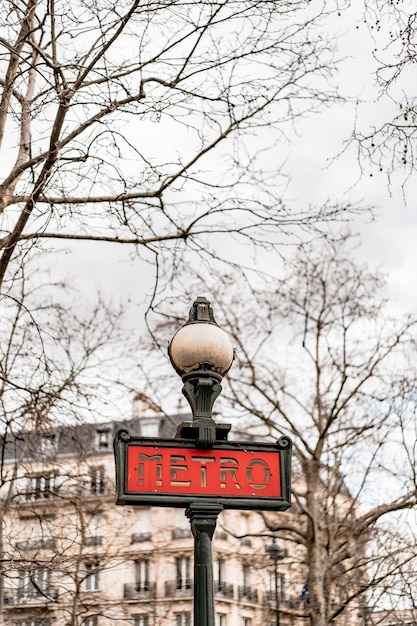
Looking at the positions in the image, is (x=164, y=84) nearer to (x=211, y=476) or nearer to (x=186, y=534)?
(x=211, y=476)

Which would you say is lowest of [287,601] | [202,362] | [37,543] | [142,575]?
[202,362]

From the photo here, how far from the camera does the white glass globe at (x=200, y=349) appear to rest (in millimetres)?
4844

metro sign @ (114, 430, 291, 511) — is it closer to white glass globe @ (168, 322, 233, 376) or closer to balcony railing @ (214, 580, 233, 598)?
white glass globe @ (168, 322, 233, 376)

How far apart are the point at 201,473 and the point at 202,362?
2.09 ft

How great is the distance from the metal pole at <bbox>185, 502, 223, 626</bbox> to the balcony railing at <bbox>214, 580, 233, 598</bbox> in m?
39.9

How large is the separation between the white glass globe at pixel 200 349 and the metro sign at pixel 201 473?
497 millimetres

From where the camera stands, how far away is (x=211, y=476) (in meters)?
4.48

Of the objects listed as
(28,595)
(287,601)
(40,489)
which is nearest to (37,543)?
(40,489)

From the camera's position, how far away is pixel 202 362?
4.83m

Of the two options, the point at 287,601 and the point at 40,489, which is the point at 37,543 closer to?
the point at 40,489

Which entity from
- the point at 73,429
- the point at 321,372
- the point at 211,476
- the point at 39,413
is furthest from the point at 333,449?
the point at 211,476

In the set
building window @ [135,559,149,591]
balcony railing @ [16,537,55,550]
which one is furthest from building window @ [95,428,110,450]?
building window @ [135,559,149,591]

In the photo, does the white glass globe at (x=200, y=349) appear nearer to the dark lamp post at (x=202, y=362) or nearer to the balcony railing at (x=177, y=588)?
the dark lamp post at (x=202, y=362)

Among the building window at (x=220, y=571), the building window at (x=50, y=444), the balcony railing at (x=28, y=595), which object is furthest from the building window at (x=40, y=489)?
the building window at (x=220, y=571)
